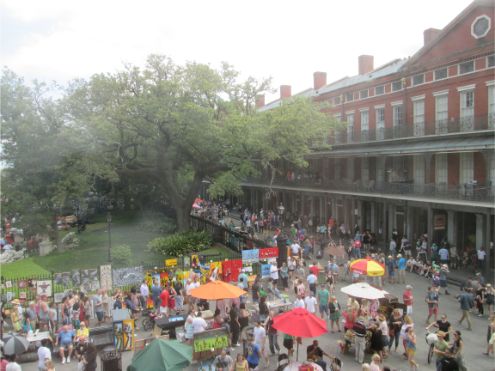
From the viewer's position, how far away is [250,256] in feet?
67.0

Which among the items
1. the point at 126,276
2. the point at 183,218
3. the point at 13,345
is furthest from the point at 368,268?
the point at 183,218

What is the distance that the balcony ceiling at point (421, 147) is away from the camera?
2212cm

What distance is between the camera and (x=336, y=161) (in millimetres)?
36719

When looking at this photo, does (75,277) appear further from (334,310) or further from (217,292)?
(334,310)

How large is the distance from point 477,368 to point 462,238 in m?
15.1

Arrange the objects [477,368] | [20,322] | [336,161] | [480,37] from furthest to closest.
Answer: [336,161]
[480,37]
[20,322]
[477,368]

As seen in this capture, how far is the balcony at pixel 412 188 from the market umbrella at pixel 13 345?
20072mm

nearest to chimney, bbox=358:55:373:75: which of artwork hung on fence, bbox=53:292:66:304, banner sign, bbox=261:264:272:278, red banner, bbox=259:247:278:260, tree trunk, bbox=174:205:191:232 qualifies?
tree trunk, bbox=174:205:191:232

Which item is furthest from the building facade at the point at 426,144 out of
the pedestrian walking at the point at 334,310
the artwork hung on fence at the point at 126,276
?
the artwork hung on fence at the point at 126,276

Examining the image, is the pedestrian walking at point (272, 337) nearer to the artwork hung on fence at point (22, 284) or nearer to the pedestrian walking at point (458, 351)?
the pedestrian walking at point (458, 351)

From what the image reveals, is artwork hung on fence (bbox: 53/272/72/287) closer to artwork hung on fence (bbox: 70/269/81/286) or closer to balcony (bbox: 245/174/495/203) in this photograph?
artwork hung on fence (bbox: 70/269/81/286)

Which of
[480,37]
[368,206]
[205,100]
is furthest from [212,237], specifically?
[480,37]

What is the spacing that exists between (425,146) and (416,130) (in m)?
2.35

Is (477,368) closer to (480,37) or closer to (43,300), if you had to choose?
(43,300)
